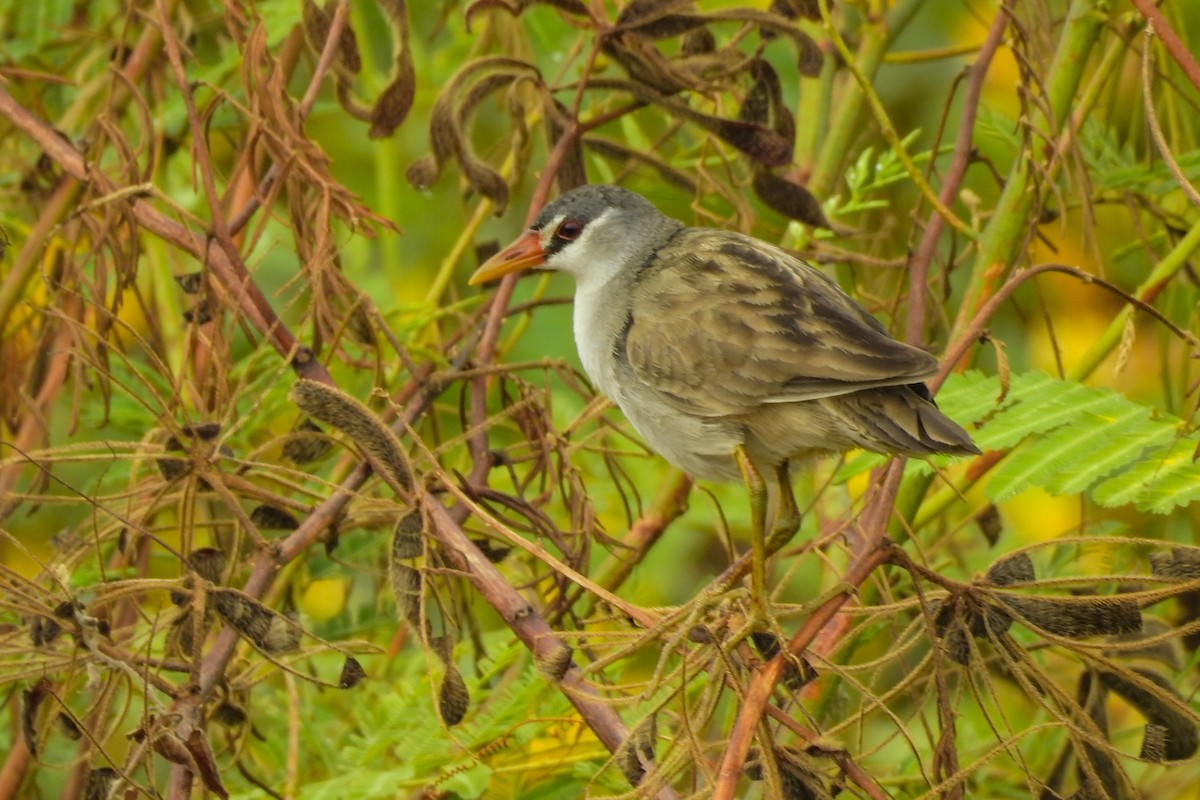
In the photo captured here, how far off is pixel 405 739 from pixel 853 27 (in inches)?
81.4

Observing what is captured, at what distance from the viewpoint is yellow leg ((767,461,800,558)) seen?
8.65 feet

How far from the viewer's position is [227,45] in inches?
143

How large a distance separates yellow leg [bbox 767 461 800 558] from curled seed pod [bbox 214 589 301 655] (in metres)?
0.93

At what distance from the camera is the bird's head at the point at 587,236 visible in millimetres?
3033

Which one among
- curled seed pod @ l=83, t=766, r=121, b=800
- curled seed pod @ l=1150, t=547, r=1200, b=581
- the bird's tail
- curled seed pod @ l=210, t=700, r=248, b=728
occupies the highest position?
the bird's tail

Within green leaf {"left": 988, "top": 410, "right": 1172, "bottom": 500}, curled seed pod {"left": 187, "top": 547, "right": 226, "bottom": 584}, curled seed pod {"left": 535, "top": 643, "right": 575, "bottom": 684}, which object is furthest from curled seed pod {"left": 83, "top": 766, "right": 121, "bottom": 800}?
green leaf {"left": 988, "top": 410, "right": 1172, "bottom": 500}

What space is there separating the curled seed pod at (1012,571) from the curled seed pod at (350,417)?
79 cm

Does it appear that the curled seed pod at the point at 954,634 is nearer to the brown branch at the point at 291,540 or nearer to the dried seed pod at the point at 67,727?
the brown branch at the point at 291,540

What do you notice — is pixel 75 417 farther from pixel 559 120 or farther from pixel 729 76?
pixel 729 76

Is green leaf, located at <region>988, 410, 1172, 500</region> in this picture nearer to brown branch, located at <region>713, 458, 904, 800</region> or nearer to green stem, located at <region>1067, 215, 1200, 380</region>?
brown branch, located at <region>713, 458, 904, 800</region>

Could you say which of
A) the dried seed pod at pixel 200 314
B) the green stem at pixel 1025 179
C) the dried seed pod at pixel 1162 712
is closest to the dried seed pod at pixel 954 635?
the dried seed pod at pixel 1162 712

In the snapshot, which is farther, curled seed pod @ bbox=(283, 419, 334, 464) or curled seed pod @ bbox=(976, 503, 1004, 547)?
curled seed pod @ bbox=(976, 503, 1004, 547)

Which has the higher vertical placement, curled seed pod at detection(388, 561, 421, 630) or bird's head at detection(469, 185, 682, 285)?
bird's head at detection(469, 185, 682, 285)

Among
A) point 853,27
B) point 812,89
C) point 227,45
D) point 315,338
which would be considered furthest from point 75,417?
point 853,27
